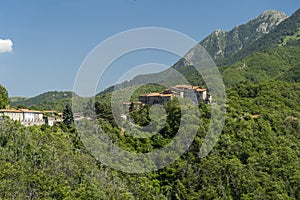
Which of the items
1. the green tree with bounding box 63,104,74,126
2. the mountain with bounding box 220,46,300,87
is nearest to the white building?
the green tree with bounding box 63,104,74,126

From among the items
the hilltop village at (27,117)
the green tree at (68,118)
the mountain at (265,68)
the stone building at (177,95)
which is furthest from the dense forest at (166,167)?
the mountain at (265,68)

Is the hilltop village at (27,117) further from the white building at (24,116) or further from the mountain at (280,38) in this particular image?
the mountain at (280,38)

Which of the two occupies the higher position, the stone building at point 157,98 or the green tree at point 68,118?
the stone building at point 157,98

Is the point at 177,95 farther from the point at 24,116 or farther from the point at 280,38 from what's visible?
the point at 280,38

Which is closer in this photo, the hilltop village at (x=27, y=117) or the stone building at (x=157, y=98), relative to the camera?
the hilltop village at (x=27, y=117)

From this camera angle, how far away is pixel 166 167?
31.1 metres

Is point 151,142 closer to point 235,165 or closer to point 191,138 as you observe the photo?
point 191,138

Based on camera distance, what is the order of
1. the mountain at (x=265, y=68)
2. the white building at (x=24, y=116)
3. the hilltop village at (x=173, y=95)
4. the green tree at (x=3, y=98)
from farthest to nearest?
1. the mountain at (x=265, y=68)
2. the hilltop village at (x=173, y=95)
3. the green tree at (x=3, y=98)
4. the white building at (x=24, y=116)

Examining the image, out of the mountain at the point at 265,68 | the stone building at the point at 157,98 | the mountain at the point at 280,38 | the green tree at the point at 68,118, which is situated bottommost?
the green tree at the point at 68,118

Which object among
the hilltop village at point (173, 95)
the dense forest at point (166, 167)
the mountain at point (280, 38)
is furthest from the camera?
the mountain at point (280, 38)

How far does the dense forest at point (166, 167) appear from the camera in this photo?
2428cm

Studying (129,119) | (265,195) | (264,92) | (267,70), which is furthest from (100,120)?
(267,70)

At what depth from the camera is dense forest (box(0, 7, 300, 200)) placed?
24281 millimetres

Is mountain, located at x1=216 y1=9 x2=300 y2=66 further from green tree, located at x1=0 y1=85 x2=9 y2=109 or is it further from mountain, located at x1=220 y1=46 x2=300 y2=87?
green tree, located at x1=0 y1=85 x2=9 y2=109
